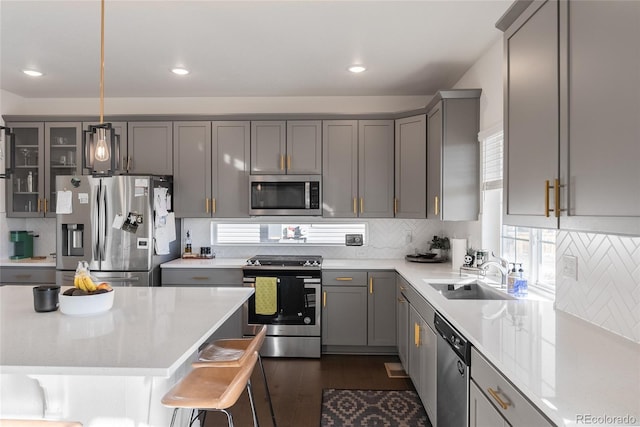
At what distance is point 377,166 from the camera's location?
4.07 metres

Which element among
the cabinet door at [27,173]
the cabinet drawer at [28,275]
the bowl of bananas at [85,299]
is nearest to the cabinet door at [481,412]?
the bowl of bananas at [85,299]

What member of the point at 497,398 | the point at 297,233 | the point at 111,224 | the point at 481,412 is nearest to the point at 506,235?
the point at 481,412

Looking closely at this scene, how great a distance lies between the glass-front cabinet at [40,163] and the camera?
4207 millimetres

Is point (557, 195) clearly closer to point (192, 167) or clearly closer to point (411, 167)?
point (411, 167)

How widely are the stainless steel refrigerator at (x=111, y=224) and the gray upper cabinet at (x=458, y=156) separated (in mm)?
2652

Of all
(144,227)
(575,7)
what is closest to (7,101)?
(144,227)

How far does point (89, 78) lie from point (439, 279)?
11.9 feet

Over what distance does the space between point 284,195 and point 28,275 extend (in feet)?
8.70

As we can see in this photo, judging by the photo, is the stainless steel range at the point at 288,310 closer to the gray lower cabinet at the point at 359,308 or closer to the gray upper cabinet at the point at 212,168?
the gray lower cabinet at the point at 359,308

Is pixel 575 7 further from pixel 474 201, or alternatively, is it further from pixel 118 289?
pixel 118 289

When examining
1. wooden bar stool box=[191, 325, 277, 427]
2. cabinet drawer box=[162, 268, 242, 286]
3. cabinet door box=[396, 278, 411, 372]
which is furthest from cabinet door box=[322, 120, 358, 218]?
wooden bar stool box=[191, 325, 277, 427]

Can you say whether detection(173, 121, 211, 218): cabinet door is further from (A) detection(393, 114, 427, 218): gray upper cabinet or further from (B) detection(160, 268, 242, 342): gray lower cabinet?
(A) detection(393, 114, 427, 218): gray upper cabinet

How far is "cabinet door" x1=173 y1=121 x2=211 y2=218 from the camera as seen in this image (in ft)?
13.6

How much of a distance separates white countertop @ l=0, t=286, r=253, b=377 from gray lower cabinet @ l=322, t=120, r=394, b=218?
1.98 metres
